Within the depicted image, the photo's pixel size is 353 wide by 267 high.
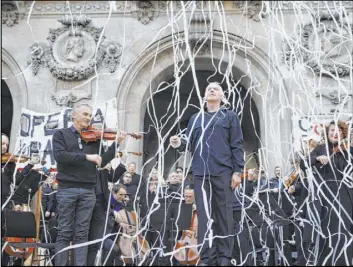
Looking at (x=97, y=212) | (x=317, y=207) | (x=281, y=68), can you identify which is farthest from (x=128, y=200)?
(x=281, y=68)

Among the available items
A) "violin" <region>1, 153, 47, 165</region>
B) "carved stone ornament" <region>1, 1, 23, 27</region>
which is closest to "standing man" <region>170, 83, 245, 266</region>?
"violin" <region>1, 153, 47, 165</region>

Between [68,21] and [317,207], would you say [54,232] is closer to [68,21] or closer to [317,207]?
[317,207]

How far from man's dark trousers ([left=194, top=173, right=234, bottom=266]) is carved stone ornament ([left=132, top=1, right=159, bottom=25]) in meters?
7.42

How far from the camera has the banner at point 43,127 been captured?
400 inches

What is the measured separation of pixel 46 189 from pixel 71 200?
3.28m

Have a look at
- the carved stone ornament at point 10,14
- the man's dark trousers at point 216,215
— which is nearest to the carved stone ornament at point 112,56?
the carved stone ornament at point 10,14

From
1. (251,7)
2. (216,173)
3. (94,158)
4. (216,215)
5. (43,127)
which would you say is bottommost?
(216,215)

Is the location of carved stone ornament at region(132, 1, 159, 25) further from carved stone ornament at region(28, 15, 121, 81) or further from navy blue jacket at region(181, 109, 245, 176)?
navy blue jacket at region(181, 109, 245, 176)

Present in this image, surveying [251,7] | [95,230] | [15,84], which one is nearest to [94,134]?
[95,230]

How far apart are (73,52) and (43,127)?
74.5 inches

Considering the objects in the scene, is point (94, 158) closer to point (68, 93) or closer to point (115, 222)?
point (115, 222)

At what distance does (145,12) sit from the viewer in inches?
435

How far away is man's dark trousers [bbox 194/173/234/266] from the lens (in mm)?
4074

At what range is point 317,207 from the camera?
5.38 metres
